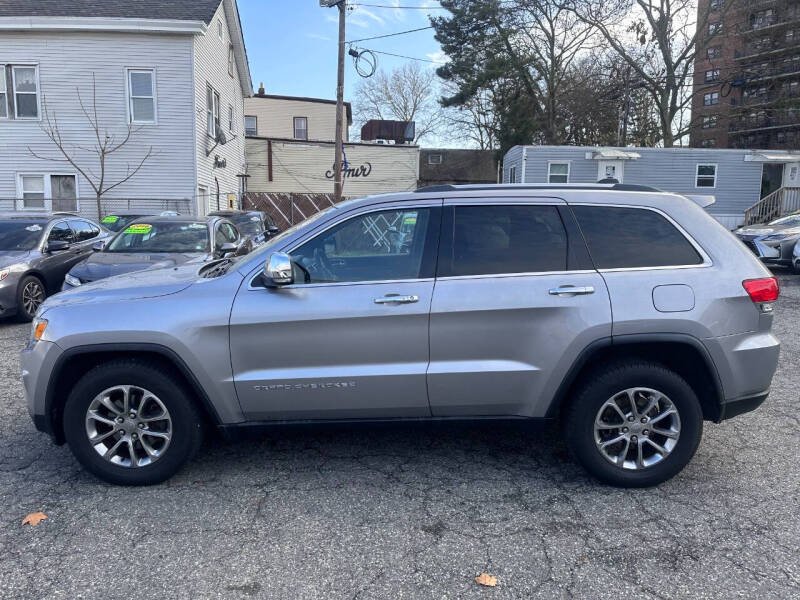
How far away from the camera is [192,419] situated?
352cm

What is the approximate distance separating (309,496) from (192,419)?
816 millimetres

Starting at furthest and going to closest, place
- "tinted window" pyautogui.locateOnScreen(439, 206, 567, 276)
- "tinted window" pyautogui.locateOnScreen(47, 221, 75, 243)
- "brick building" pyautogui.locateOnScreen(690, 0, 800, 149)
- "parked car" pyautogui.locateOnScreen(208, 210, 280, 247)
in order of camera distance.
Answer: "brick building" pyautogui.locateOnScreen(690, 0, 800, 149)
"parked car" pyautogui.locateOnScreen(208, 210, 280, 247)
"tinted window" pyautogui.locateOnScreen(47, 221, 75, 243)
"tinted window" pyautogui.locateOnScreen(439, 206, 567, 276)

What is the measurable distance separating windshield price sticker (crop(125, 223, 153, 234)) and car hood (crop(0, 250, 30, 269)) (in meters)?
1.40

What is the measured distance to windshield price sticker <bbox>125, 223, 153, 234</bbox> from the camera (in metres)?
8.89

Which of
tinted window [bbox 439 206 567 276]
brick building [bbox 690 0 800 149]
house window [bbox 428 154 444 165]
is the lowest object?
tinted window [bbox 439 206 567 276]

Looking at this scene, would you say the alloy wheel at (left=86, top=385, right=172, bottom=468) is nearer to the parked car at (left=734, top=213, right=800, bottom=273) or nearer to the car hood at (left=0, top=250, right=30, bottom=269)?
the car hood at (left=0, top=250, right=30, bottom=269)

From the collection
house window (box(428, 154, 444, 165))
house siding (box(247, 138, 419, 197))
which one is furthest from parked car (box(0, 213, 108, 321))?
house window (box(428, 154, 444, 165))

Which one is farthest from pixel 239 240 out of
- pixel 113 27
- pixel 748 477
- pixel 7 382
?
pixel 113 27

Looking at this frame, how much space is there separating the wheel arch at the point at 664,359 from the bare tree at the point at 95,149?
18.1 metres

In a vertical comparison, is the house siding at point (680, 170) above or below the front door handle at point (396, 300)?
above

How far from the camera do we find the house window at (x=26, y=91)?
18.4 m

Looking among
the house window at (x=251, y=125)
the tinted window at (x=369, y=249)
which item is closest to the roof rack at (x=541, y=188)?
the tinted window at (x=369, y=249)

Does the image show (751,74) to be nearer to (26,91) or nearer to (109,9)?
(109,9)

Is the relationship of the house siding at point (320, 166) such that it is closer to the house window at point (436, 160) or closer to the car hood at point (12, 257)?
the house window at point (436, 160)
